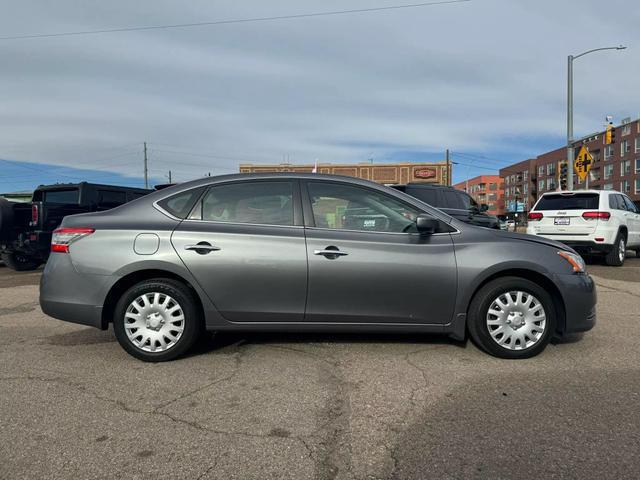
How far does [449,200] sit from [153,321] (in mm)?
8388

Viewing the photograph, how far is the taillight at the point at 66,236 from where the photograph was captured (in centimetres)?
405

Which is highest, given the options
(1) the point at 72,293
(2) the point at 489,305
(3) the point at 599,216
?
(3) the point at 599,216

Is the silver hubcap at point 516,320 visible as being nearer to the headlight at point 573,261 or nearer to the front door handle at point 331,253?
the headlight at point 573,261

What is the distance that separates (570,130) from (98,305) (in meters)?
19.1

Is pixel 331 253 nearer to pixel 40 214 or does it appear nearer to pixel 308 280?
pixel 308 280

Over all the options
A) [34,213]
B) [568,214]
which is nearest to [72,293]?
[34,213]

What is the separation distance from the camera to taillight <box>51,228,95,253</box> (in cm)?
405

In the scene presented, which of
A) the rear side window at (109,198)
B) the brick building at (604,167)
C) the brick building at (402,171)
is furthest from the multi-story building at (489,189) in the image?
the rear side window at (109,198)

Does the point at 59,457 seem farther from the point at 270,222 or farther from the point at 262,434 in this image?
the point at 270,222

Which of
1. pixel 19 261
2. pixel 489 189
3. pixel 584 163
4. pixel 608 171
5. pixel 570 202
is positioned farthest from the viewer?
pixel 489 189

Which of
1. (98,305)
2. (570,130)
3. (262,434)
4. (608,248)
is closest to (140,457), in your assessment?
(262,434)

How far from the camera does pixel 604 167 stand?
7069 cm

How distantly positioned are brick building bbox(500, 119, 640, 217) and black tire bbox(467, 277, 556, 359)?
165 ft

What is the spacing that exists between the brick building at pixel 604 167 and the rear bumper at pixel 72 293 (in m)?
52.5
